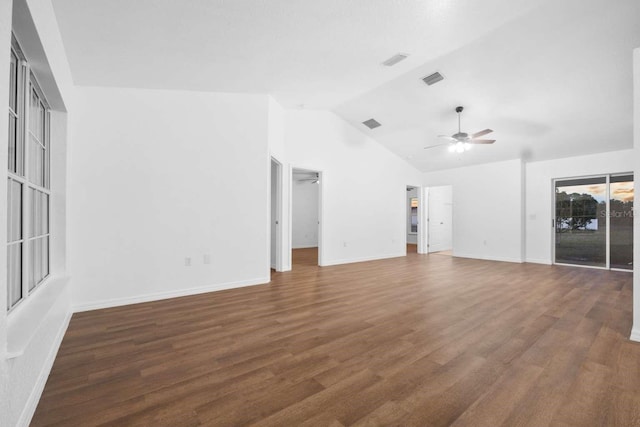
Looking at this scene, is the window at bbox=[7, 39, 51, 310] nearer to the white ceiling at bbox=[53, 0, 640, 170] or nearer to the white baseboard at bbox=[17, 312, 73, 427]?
the white baseboard at bbox=[17, 312, 73, 427]

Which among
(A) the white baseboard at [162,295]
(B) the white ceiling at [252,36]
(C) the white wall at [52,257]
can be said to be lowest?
(A) the white baseboard at [162,295]

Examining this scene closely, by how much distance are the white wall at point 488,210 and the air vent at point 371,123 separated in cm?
304

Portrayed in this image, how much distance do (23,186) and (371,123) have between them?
589 centimetres

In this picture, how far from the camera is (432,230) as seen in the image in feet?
29.0

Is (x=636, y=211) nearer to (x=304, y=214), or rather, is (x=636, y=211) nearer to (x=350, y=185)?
(x=350, y=185)

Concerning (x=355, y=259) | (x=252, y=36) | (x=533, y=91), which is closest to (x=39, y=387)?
(x=252, y=36)

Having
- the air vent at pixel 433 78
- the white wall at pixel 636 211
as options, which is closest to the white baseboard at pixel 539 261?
the white wall at pixel 636 211

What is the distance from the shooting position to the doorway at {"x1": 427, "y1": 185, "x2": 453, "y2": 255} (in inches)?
348

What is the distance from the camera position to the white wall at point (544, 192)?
6.23 m

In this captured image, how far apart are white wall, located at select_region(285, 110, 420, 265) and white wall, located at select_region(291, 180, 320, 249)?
3.32 metres

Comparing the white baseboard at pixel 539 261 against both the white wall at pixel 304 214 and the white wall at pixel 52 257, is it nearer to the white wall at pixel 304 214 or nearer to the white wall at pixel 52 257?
the white wall at pixel 304 214

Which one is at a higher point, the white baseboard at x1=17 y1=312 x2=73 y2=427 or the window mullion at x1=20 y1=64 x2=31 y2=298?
the window mullion at x1=20 y1=64 x2=31 y2=298

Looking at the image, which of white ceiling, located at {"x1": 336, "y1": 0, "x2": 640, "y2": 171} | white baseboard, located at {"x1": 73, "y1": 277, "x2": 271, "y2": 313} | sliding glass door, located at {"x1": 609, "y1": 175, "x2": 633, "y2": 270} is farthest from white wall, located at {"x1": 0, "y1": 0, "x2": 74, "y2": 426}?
sliding glass door, located at {"x1": 609, "y1": 175, "x2": 633, "y2": 270}

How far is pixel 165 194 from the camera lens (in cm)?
372
